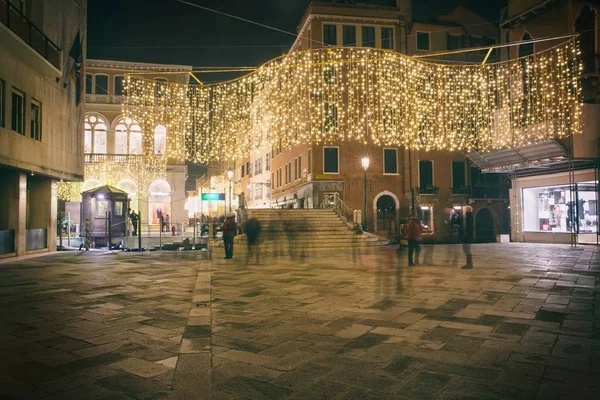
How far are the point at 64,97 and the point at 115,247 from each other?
24.8ft

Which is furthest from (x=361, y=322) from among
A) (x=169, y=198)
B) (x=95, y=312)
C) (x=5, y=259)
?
(x=169, y=198)

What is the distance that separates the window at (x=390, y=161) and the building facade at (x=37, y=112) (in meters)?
19.4

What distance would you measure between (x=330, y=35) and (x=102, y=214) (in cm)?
1889

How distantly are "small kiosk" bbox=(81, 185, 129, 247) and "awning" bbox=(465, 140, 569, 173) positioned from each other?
20549 millimetres

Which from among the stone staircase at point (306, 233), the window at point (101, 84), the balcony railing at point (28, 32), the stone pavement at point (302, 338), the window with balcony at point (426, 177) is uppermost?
the window at point (101, 84)

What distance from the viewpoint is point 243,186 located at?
55812 millimetres

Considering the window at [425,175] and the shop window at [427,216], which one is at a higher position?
the window at [425,175]

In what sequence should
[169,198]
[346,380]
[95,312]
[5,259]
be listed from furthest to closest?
[169,198], [5,259], [95,312], [346,380]

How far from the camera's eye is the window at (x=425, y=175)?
101 ft

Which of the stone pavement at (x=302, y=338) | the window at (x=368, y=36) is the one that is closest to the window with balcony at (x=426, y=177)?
the window at (x=368, y=36)

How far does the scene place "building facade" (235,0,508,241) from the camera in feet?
94.7

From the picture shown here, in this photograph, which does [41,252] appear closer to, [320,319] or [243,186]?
[320,319]

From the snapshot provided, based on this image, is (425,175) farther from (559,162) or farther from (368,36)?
(559,162)

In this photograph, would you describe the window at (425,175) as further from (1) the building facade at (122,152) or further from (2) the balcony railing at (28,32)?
(2) the balcony railing at (28,32)
